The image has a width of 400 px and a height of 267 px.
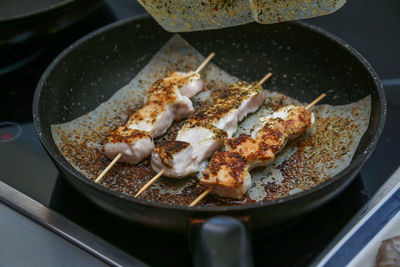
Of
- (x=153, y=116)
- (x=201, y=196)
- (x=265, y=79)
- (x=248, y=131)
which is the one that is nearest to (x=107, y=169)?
(x=153, y=116)

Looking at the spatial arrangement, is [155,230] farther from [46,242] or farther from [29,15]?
[29,15]

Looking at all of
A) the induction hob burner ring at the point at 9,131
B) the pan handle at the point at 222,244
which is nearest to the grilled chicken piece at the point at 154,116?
the induction hob burner ring at the point at 9,131

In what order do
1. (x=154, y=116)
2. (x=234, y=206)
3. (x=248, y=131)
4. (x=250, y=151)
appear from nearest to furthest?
(x=234, y=206) < (x=250, y=151) < (x=154, y=116) < (x=248, y=131)

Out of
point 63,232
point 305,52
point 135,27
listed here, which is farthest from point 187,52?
point 63,232

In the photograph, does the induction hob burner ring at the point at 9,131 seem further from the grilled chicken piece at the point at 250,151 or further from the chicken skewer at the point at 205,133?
the grilled chicken piece at the point at 250,151

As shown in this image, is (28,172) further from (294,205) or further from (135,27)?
(294,205)

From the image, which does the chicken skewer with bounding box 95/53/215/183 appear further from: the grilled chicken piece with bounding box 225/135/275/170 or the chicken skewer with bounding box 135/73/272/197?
the grilled chicken piece with bounding box 225/135/275/170
